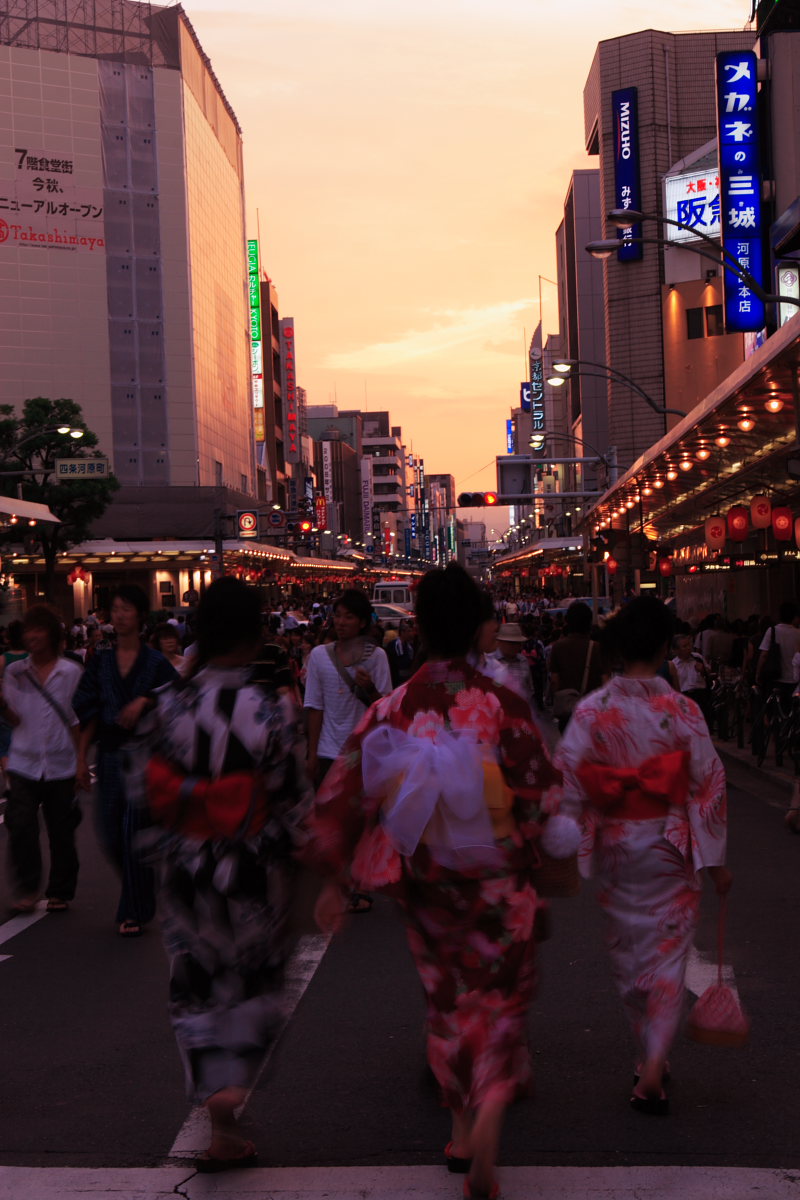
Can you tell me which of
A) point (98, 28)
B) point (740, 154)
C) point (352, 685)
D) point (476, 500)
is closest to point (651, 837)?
point (352, 685)

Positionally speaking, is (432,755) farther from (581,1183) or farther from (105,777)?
(105,777)

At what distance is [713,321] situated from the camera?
59.8 metres

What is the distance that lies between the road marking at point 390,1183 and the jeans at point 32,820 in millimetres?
3855

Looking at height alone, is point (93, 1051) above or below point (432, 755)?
below

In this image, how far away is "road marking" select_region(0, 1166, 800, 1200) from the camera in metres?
3.71

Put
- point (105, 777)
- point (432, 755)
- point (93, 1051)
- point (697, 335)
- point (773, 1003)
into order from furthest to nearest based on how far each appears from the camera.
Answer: point (697, 335), point (105, 777), point (773, 1003), point (93, 1051), point (432, 755)

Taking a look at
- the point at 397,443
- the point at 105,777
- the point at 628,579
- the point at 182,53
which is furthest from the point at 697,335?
the point at 397,443

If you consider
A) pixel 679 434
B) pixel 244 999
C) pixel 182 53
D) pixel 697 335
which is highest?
pixel 182 53

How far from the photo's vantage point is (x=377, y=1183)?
3828 millimetres

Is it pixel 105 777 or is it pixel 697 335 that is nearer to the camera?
pixel 105 777

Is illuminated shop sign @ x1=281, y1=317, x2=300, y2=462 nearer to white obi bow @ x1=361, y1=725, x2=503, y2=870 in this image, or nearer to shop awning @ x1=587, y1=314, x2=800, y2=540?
shop awning @ x1=587, y1=314, x2=800, y2=540

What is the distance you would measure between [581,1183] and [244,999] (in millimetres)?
1112

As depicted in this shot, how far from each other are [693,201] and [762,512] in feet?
131

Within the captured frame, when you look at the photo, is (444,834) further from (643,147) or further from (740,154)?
(643,147)
